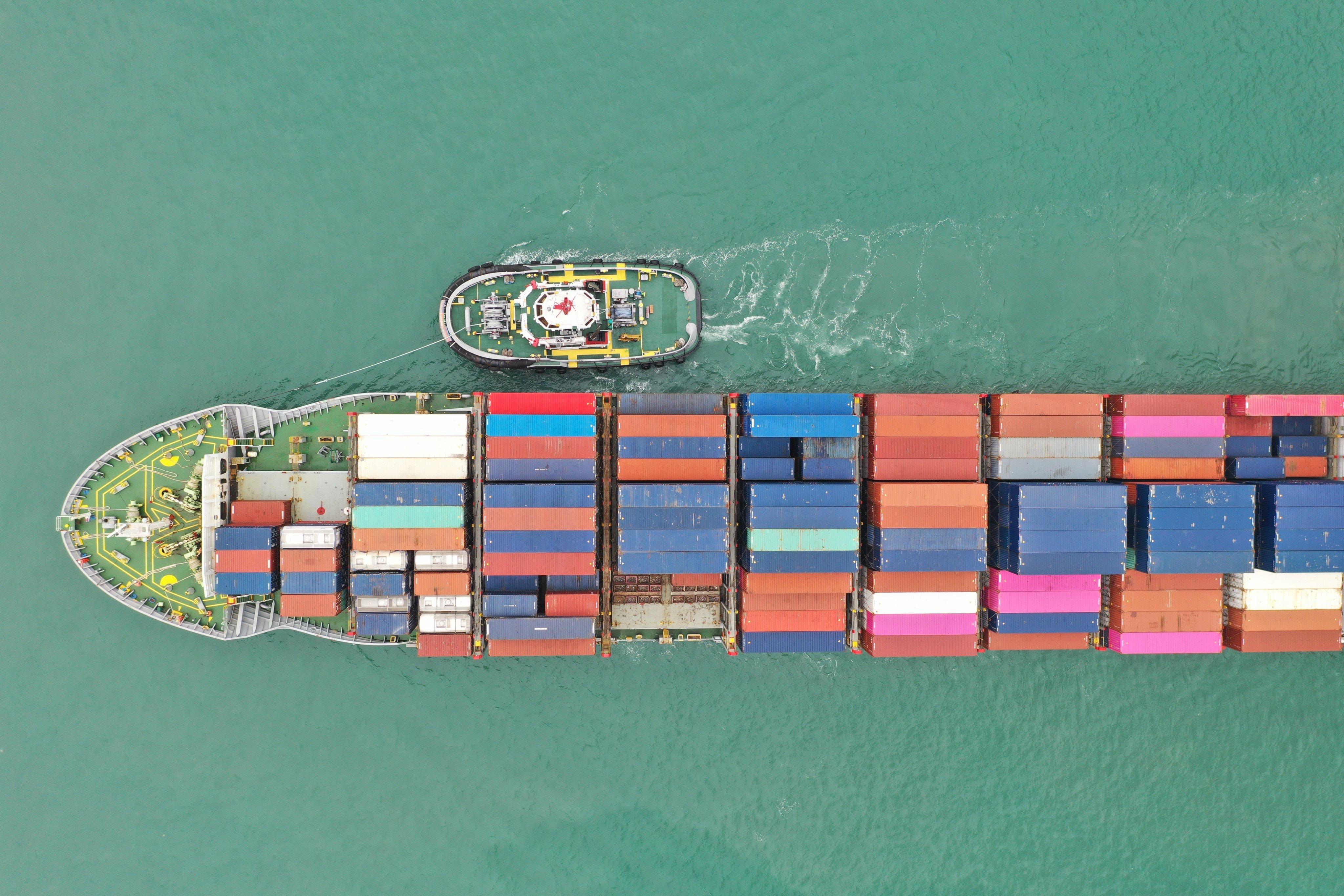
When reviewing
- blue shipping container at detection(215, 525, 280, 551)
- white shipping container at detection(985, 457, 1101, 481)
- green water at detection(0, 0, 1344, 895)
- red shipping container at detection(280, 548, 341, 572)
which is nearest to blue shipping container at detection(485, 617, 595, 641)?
green water at detection(0, 0, 1344, 895)

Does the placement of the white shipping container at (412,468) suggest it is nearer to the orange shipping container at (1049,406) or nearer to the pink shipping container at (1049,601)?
the orange shipping container at (1049,406)

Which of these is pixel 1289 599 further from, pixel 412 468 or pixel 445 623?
pixel 412 468

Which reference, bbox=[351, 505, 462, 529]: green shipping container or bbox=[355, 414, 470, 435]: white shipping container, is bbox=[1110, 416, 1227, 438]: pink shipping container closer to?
bbox=[355, 414, 470, 435]: white shipping container

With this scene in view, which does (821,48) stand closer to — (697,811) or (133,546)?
(697,811)

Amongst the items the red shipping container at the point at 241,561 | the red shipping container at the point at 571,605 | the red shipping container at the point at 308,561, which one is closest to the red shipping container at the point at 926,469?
the red shipping container at the point at 571,605

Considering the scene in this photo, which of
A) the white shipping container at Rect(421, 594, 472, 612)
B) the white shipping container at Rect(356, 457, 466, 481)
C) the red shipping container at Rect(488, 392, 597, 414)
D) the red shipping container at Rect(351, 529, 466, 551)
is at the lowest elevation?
the white shipping container at Rect(421, 594, 472, 612)

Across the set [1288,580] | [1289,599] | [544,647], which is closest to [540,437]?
[544,647]
